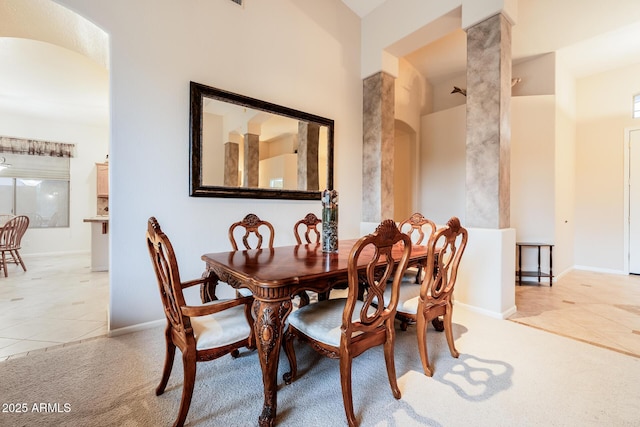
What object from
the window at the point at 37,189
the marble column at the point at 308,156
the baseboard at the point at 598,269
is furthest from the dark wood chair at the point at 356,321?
the window at the point at 37,189

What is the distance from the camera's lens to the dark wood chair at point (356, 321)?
127 centimetres

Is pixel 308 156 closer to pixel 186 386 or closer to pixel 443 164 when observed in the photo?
pixel 186 386

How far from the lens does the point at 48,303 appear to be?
2996 millimetres

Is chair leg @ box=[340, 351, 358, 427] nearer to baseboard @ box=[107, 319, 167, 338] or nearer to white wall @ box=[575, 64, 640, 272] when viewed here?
baseboard @ box=[107, 319, 167, 338]

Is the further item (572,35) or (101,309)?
(572,35)

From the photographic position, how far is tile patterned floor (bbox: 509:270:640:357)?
2316mm

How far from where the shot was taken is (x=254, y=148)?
121 inches

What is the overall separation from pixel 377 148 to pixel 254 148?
1.80 m

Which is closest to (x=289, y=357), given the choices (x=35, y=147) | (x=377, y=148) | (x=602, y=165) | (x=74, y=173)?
(x=377, y=148)

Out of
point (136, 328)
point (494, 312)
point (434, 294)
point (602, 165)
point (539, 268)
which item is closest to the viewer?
point (434, 294)

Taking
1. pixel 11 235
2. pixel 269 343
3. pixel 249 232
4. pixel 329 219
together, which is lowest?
pixel 269 343

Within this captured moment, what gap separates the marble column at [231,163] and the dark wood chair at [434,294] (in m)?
1.98

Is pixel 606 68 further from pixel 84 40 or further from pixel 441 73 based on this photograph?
pixel 84 40

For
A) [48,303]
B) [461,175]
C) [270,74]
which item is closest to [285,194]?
[270,74]
